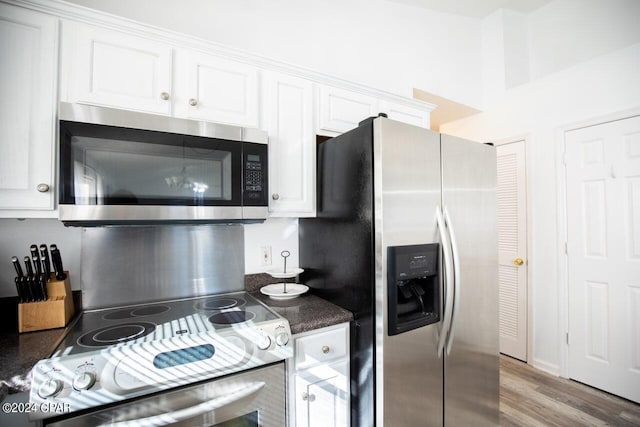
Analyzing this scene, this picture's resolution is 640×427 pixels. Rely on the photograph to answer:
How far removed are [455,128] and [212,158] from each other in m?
3.07

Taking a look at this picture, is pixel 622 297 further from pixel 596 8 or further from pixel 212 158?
pixel 212 158

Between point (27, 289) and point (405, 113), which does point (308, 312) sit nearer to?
point (27, 289)

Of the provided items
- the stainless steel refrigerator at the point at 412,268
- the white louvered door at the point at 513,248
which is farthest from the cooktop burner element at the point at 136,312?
the white louvered door at the point at 513,248

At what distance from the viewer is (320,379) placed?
134 centimetres

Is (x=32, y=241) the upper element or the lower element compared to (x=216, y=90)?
lower

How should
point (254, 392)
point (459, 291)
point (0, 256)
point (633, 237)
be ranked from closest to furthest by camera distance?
1. point (254, 392)
2. point (0, 256)
3. point (459, 291)
4. point (633, 237)

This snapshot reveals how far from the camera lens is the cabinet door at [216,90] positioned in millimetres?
1390

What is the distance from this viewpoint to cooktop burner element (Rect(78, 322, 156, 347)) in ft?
3.45

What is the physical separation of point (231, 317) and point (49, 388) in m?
0.60

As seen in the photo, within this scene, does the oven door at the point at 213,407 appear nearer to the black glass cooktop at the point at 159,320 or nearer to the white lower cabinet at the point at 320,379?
the white lower cabinet at the point at 320,379

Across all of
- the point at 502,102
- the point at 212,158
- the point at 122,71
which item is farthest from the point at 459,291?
the point at 502,102

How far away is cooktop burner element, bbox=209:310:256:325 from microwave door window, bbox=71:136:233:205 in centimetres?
51

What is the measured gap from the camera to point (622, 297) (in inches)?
88.4

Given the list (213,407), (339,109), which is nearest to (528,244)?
(339,109)
